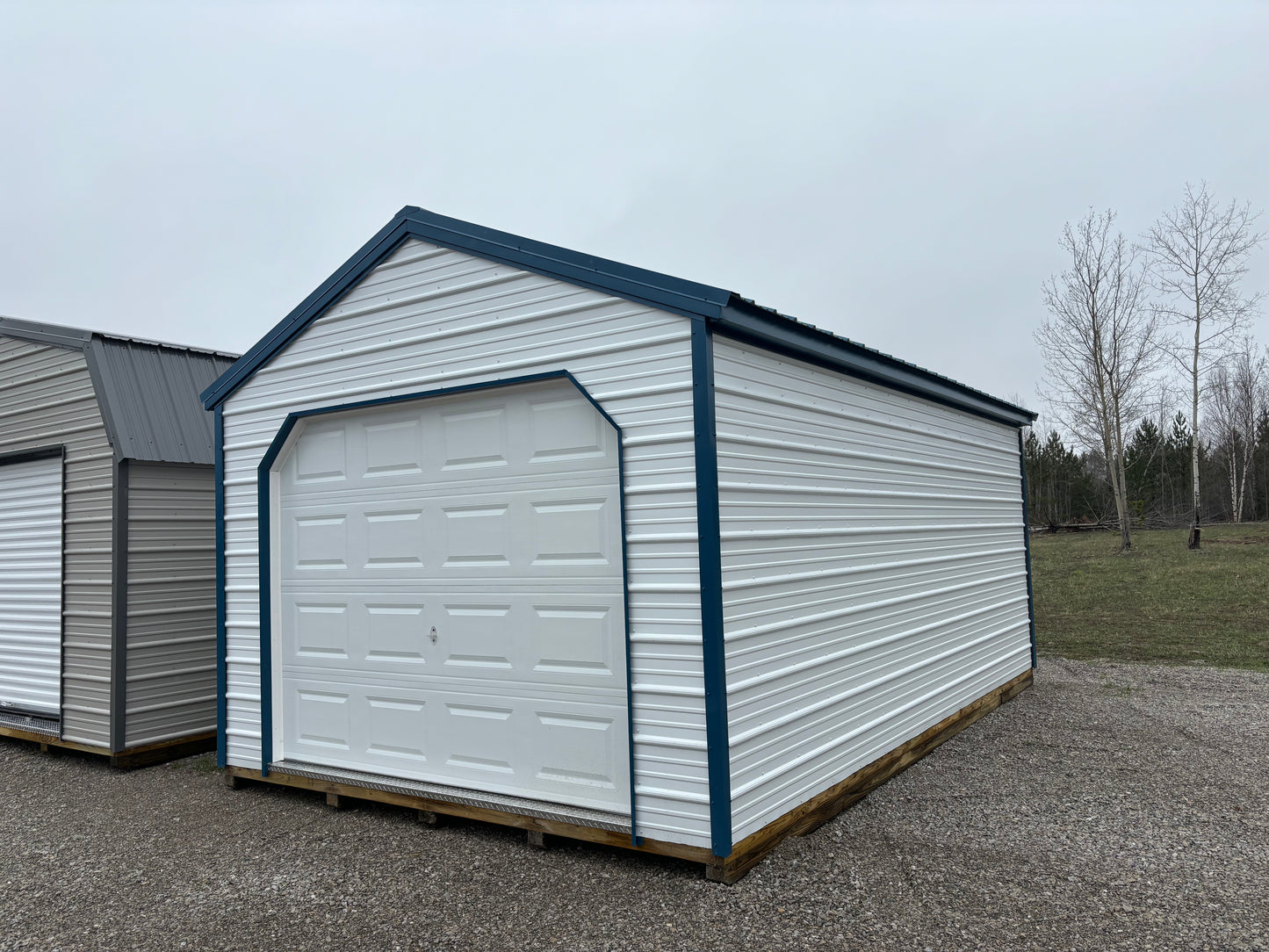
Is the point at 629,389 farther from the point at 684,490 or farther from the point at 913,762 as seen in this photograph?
the point at 913,762

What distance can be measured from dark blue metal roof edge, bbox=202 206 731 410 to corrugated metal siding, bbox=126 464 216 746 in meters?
1.26

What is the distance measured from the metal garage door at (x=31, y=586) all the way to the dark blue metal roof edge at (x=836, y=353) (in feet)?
19.9

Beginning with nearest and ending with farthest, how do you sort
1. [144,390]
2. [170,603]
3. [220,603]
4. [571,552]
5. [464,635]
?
[571,552] < [464,635] < [220,603] < [170,603] < [144,390]

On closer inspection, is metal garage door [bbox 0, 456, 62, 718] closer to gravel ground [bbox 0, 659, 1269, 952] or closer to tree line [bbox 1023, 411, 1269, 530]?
gravel ground [bbox 0, 659, 1269, 952]

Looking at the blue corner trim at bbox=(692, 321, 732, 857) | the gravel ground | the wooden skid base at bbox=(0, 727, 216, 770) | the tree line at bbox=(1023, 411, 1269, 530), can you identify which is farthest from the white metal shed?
the tree line at bbox=(1023, 411, 1269, 530)

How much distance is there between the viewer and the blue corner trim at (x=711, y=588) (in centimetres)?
358

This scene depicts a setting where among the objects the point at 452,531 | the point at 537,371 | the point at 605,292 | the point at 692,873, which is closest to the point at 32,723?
the point at 452,531

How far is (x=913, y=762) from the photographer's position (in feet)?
18.4

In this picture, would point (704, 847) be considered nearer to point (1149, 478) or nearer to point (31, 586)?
point (31, 586)

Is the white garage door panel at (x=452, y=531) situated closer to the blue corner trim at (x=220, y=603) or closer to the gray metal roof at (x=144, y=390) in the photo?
the blue corner trim at (x=220, y=603)

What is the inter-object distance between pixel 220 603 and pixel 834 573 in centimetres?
419

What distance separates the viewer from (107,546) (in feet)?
20.4

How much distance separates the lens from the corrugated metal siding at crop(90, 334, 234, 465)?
6281 millimetres

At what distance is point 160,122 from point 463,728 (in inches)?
564
